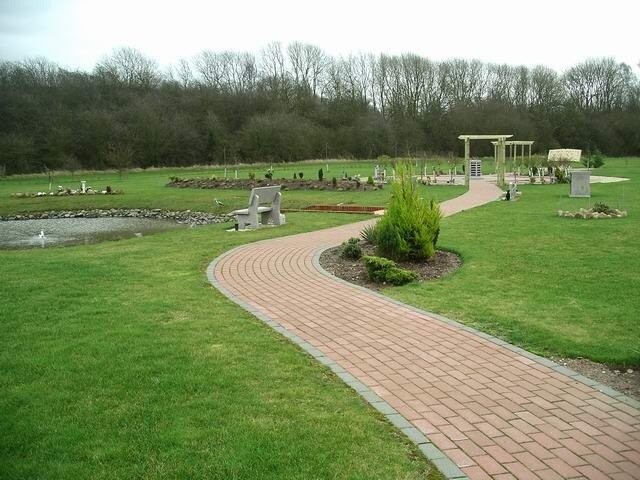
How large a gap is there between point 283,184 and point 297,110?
43.5m

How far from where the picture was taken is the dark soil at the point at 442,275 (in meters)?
4.31

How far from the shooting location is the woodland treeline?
5303 centimetres

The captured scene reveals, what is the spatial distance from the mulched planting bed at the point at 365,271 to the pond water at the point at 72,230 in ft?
27.5

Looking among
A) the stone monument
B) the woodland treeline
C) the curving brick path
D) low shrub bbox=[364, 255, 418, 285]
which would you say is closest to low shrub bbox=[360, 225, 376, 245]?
low shrub bbox=[364, 255, 418, 285]

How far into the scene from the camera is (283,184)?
26.5 m

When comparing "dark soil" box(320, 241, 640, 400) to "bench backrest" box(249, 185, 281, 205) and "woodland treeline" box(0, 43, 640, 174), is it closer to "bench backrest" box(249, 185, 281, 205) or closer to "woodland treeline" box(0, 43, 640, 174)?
"bench backrest" box(249, 185, 281, 205)

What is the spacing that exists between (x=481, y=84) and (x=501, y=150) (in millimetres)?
50213

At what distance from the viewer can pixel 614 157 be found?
60062 mm

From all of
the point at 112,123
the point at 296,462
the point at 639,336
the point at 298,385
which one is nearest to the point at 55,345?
the point at 298,385

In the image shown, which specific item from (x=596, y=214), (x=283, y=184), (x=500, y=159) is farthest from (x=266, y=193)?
(x=500, y=159)

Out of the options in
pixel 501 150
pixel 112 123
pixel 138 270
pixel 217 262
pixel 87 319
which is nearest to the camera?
pixel 87 319

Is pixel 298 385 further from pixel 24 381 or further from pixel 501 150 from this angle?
pixel 501 150

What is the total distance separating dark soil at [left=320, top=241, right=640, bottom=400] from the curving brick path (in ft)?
0.51

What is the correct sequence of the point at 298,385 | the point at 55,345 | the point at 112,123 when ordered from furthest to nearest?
the point at 112,123 < the point at 55,345 < the point at 298,385
